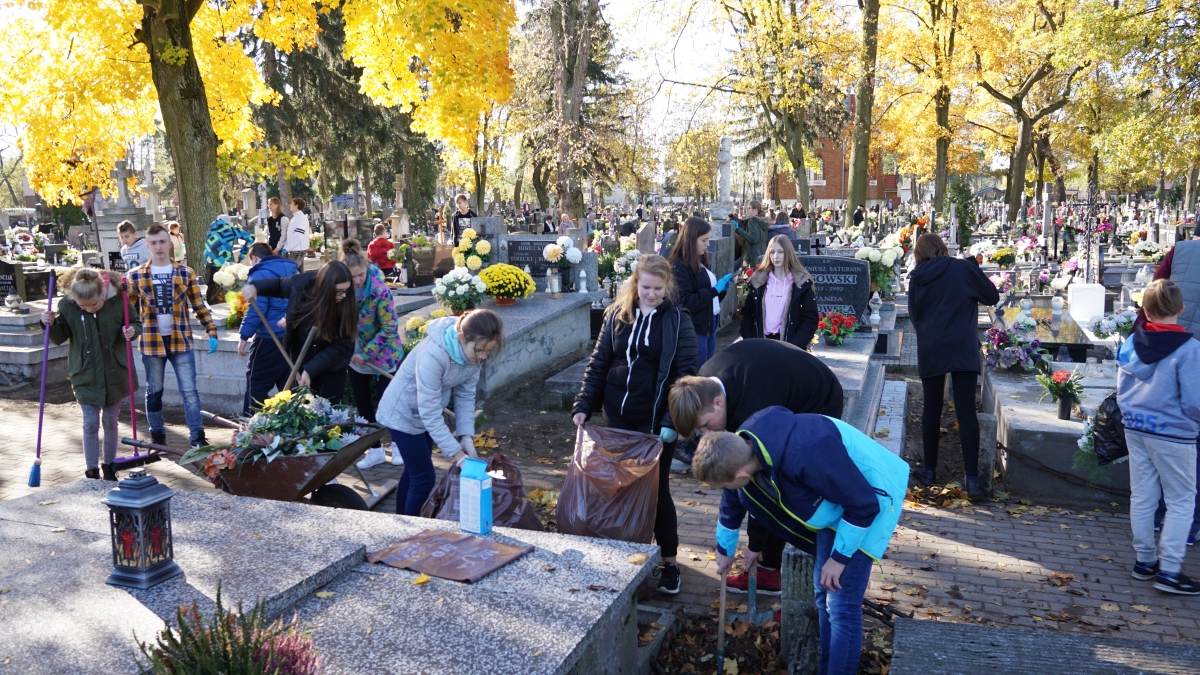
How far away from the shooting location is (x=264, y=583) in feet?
11.7

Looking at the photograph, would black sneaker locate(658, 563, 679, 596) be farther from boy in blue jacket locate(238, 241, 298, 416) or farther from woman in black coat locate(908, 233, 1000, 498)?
boy in blue jacket locate(238, 241, 298, 416)

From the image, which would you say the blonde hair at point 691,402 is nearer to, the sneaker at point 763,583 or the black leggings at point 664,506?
the black leggings at point 664,506

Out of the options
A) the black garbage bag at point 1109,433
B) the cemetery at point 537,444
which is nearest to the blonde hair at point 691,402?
the cemetery at point 537,444

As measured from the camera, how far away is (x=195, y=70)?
12.4 metres

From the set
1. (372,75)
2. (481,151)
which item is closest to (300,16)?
(372,75)

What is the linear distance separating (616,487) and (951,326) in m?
3.07

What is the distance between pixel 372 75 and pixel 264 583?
489 inches

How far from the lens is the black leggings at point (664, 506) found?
4961mm

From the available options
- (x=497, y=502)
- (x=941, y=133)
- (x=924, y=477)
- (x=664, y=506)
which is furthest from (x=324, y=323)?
(x=941, y=133)

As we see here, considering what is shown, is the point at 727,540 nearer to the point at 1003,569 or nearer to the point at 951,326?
the point at 1003,569

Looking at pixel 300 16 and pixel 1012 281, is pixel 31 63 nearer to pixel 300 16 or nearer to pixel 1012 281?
pixel 300 16

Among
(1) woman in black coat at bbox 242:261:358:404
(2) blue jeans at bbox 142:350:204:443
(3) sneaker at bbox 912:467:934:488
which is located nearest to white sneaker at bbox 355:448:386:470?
(1) woman in black coat at bbox 242:261:358:404

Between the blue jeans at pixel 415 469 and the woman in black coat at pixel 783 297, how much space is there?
3.27m

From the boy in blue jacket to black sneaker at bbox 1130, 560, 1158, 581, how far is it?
235 inches
